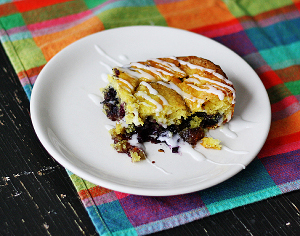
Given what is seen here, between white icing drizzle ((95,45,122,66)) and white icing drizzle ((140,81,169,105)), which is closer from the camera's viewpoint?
white icing drizzle ((140,81,169,105))

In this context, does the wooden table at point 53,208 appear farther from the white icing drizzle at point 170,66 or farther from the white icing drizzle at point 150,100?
the white icing drizzle at point 170,66

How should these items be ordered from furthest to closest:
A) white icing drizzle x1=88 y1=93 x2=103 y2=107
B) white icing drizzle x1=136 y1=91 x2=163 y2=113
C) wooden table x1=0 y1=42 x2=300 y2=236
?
white icing drizzle x1=88 y1=93 x2=103 y2=107, white icing drizzle x1=136 y1=91 x2=163 y2=113, wooden table x1=0 y1=42 x2=300 y2=236

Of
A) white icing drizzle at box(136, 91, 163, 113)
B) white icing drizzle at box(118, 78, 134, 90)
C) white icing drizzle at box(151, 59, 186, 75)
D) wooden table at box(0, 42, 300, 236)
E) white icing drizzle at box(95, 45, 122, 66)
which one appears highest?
white icing drizzle at box(151, 59, 186, 75)

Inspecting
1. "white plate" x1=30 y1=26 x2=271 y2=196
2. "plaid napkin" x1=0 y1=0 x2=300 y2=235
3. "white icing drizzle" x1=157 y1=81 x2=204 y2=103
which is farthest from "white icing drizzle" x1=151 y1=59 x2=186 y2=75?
"plaid napkin" x1=0 y1=0 x2=300 y2=235

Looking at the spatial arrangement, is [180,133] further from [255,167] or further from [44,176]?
[44,176]

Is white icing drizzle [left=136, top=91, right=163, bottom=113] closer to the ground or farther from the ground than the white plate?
farther from the ground

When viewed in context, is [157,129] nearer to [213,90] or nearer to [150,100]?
[150,100]

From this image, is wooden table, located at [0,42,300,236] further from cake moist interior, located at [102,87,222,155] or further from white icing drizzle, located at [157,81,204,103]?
white icing drizzle, located at [157,81,204,103]
